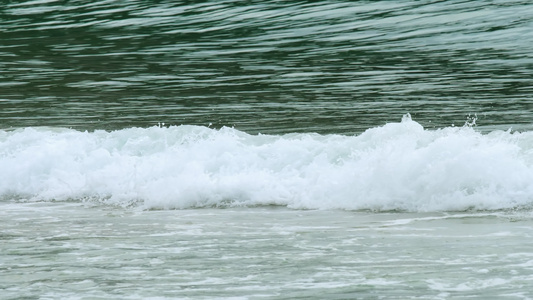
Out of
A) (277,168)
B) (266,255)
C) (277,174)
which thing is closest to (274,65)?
(277,168)

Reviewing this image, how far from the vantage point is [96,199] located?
1259 centimetres

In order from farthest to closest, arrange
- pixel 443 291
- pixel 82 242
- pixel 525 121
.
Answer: pixel 525 121
pixel 82 242
pixel 443 291

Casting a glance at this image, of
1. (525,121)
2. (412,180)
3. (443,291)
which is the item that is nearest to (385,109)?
(525,121)

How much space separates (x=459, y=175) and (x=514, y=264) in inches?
118

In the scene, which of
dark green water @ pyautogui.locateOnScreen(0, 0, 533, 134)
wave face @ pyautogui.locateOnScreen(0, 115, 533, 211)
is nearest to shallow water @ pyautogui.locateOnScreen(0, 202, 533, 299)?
wave face @ pyautogui.locateOnScreen(0, 115, 533, 211)

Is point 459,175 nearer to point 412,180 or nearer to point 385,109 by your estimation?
point 412,180

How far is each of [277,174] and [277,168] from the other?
0.30 meters

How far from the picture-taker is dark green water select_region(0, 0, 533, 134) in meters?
17.6

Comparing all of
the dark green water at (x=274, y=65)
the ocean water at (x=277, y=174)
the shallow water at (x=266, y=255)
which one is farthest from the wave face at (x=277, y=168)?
the dark green water at (x=274, y=65)

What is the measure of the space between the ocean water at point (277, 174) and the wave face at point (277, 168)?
25 millimetres

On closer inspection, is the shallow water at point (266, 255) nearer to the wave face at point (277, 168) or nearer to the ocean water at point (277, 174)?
the ocean water at point (277, 174)

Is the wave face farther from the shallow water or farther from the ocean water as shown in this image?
the shallow water

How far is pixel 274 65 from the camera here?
24000 mm

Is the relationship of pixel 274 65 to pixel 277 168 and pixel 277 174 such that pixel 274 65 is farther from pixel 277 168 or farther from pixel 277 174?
pixel 277 174
